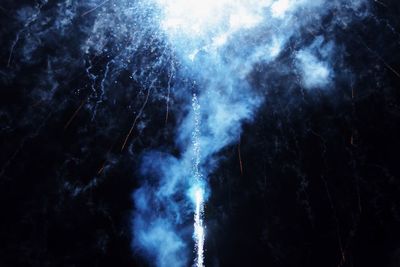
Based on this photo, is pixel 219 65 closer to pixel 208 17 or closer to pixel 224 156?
pixel 208 17

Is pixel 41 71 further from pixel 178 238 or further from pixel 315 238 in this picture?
pixel 315 238

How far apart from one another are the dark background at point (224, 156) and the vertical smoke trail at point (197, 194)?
267mm

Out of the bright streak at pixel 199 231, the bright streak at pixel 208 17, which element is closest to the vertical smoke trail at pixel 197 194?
the bright streak at pixel 199 231

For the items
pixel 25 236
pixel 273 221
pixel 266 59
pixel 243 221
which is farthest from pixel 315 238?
pixel 25 236

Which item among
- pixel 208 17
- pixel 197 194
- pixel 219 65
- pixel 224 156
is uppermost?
pixel 208 17

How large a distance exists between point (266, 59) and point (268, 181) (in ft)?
8.56

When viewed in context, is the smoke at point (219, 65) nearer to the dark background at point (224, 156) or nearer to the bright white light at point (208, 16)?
the bright white light at point (208, 16)

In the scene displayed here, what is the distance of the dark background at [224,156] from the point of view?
746 centimetres

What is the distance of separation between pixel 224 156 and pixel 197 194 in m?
1.02

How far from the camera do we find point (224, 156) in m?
7.91

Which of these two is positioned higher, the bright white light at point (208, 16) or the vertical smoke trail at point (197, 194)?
the bright white light at point (208, 16)

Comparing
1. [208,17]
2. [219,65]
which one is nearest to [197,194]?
[219,65]

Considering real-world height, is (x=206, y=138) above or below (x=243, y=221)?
above

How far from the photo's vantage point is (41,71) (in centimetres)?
750
